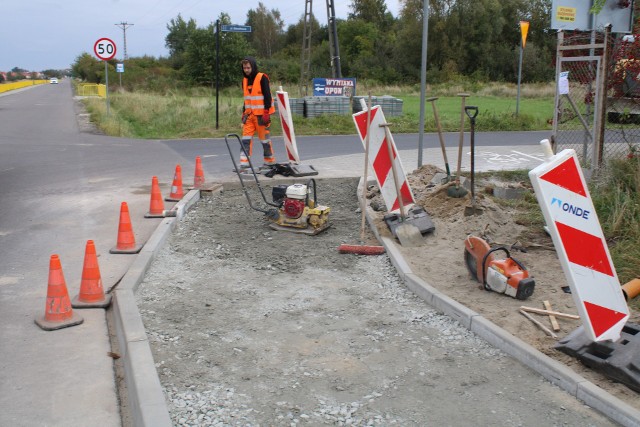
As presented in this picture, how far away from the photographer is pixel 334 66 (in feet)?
77.5

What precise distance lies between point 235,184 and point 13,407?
719 centimetres

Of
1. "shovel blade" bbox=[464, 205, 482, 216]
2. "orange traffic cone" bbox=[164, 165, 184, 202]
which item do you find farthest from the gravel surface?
"orange traffic cone" bbox=[164, 165, 184, 202]

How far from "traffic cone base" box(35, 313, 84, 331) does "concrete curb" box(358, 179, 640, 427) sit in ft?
9.55

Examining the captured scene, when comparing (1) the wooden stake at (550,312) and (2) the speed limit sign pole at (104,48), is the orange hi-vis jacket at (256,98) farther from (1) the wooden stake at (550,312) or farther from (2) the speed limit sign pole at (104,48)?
(2) the speed limit sign pole at (104,48)

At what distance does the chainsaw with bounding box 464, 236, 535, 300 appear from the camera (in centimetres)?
531

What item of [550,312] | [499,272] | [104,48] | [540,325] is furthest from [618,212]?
[104,48]

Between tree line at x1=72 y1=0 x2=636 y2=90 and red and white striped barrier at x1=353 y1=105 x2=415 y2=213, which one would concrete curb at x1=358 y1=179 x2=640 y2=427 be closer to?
red and white striped barrier at x1=353 y1=105 x2=415 y2=213

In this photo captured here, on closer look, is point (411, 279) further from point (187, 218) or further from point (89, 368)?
point (187, 218)

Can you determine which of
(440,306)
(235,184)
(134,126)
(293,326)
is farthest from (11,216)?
(134,126)

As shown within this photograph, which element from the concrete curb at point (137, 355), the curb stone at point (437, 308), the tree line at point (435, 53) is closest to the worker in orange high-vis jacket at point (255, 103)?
the concrete curb at point (137, 355)

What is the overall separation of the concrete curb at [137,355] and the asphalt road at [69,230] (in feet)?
0.47

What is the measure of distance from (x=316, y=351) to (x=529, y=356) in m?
1.48

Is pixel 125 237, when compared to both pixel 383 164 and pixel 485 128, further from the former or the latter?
pixel 485 128

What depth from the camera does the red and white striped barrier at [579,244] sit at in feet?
12.6
